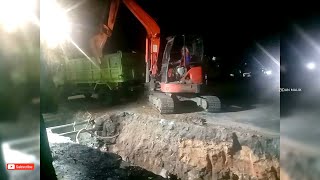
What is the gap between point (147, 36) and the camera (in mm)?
3035

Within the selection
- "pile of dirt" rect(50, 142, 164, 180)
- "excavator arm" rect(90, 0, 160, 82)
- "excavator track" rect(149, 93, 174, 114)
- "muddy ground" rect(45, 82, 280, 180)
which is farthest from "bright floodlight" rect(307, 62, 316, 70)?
"pile of dirt" rect(50, 142, 164, 180)

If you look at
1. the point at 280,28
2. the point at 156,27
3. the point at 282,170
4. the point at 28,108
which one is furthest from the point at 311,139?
the point at 28,108

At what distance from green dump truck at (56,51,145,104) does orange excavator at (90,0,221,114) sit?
173 millimetres

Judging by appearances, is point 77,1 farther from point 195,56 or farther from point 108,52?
point 195,56

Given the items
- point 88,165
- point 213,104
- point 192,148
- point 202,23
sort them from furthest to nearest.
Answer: point 202,23 < point 213,104 < point 88,165 < point 192,148

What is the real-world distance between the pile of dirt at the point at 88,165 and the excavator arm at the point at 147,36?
3.65 feet

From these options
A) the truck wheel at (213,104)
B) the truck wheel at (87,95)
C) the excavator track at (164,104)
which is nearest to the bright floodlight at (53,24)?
the truck wheel at (87,95)

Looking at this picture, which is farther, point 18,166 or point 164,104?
point 164,104

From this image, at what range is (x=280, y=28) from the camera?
2322mm

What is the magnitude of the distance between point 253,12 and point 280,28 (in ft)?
1.25

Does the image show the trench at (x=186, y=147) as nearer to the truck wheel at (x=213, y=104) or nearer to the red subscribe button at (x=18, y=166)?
the truck wheel at (x=213, y=104)

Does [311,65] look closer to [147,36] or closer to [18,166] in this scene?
[147,36]

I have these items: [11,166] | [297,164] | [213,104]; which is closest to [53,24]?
[11,166]

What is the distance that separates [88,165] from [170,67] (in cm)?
150
